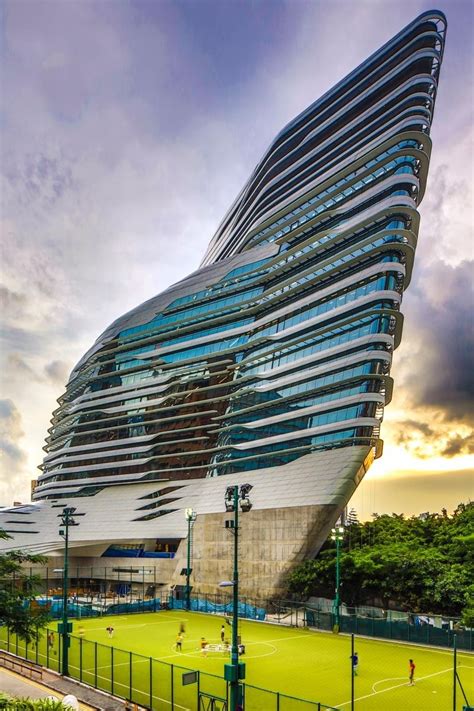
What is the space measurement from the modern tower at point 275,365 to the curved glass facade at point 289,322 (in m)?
0.27

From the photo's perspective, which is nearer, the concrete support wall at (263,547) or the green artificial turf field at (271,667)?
the green artificial turf field at (271,667)

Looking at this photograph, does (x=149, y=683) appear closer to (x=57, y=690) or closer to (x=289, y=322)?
(x=57, y=690)

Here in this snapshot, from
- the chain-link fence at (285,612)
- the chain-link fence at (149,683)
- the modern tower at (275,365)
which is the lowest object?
the chain-link fence at (285,612)

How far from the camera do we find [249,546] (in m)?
80.1

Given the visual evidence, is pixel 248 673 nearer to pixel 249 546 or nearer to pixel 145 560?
pixel 249 546

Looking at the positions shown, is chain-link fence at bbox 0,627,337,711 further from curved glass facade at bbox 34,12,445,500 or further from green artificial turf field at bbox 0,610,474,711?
curved glass facade at bbox 34,12,445,500

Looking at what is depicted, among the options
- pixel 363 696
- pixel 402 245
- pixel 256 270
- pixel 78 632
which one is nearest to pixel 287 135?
pixel 256 270

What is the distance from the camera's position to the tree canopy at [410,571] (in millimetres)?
54531

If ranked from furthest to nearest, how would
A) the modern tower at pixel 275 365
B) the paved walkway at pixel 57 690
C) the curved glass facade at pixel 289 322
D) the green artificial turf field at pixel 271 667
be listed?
the curved glass facade at pixel 289 322, the modern tower at pixel 275 365, the green artificial turf field at pixel 271 667, the paved walkway at pixel 57 690

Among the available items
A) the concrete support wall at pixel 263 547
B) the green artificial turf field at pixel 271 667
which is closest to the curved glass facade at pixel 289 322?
the concrete support wall at pixel 263 547

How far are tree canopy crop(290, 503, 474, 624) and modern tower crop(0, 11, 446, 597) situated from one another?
5596 millimetres

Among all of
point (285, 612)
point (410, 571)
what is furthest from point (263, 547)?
point (410, 571)

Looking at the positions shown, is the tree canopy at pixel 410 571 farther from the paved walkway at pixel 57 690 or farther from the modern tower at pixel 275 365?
the paved walkway at pixel 57 690

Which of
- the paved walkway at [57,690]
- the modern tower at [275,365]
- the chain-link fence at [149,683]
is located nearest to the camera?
the paved walkway at [57,690]
